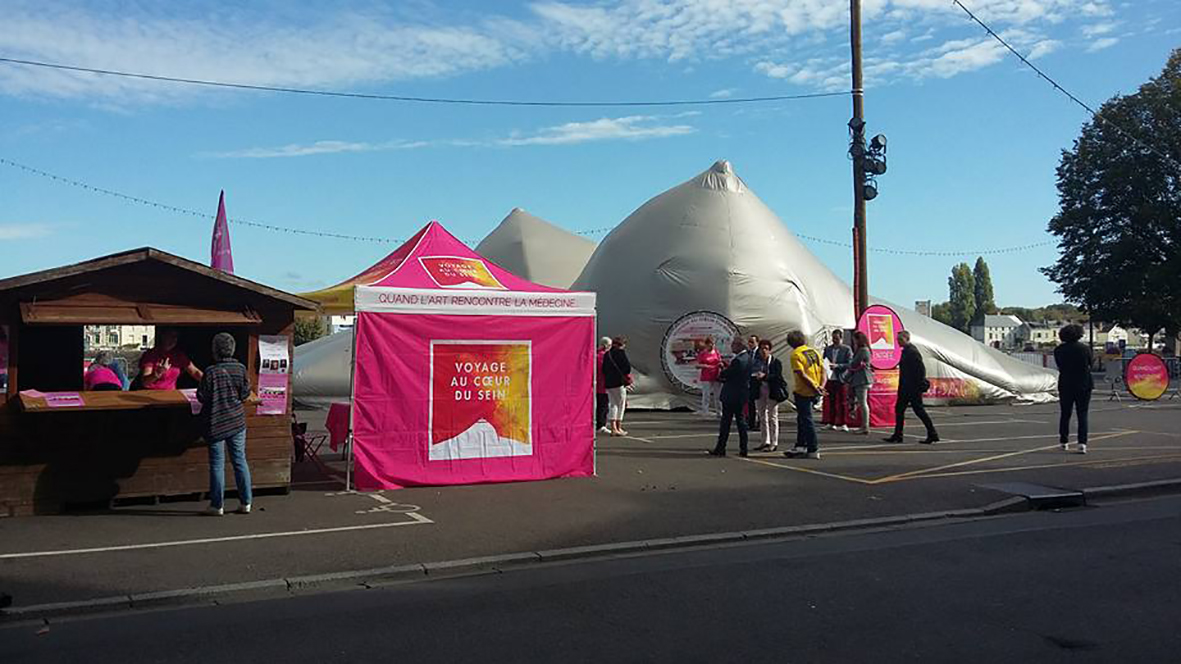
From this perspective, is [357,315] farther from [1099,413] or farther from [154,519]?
[1099,413]

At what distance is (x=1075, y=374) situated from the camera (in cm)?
1300

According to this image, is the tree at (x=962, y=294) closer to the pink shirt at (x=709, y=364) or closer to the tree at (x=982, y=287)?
the tree at (x=982, y=287)

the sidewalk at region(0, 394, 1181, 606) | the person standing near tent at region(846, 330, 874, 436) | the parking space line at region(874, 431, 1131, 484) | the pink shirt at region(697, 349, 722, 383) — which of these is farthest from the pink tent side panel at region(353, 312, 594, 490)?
the pink shirt at region(697, 349, 722, 383)

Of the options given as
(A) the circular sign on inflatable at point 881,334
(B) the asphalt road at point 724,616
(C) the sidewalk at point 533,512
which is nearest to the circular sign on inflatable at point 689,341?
(A) the circular sign on inflatable at point 881,334

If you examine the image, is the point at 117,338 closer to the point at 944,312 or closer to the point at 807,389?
the point at 807,389

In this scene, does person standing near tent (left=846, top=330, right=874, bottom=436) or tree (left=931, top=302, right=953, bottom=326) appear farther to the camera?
tree (left=931, top=302, right=953, bottom=326)

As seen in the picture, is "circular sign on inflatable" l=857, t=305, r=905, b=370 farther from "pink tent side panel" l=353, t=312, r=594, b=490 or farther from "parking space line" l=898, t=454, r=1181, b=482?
"pink tent side panel" l=353, t=312, r=594, b=490

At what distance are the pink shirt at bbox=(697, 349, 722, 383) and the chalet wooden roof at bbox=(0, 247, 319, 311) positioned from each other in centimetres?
1051

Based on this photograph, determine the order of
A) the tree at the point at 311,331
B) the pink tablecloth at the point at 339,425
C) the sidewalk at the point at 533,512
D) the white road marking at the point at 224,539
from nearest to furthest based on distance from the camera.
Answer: the sidewalk at the point at 533,512 < the white road marking at the point at 224,539 < the pink tablecloth at the point at 339,425 < the tree at the point at 311,331

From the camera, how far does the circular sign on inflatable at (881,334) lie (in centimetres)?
1725

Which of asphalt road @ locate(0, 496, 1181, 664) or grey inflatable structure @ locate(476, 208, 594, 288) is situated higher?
grey inflatable structure @ locate(476, 208, 594, 288)

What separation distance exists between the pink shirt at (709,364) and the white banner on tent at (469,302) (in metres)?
7.99

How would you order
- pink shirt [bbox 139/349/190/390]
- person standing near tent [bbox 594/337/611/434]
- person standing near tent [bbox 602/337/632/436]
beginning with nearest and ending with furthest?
pink shirt [bbox 139/349/190/390], person standing near tent [bbox 602/337/632/436], person standing near tent [bbox 594/337/611/434]

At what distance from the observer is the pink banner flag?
17531mm
